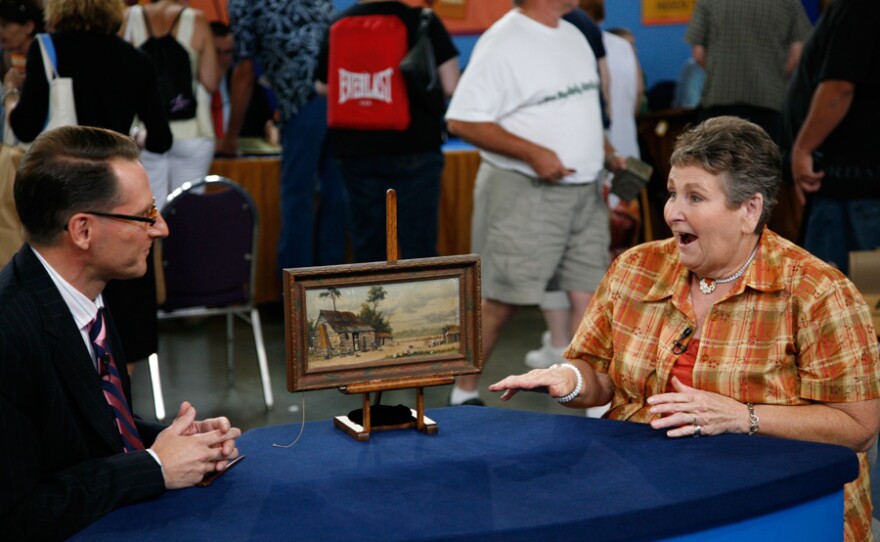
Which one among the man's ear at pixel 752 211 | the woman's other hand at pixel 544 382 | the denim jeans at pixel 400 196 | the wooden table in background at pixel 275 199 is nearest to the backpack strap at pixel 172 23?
the wooden table in background at pixel 275 199

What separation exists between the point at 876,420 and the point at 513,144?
2128 mm

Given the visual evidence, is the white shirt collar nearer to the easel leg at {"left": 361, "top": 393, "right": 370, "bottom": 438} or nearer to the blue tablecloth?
the blue tablecloth

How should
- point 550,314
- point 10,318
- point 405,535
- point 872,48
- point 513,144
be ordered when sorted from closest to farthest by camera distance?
1. point 405,535
2. point 10,318
3. point 872,48
4. point 513,144
5. point 550,314

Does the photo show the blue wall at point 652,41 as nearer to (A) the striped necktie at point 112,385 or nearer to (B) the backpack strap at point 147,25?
(B) the backpack strap at point 147,25

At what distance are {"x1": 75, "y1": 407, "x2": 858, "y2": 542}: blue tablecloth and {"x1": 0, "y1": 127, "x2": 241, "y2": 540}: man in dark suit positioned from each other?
2.2 inches

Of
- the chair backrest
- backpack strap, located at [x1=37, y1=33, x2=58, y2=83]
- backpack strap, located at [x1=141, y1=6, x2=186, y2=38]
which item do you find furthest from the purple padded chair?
backpack strap, located at [x1=141, y1=6, x2=186, y2=38]

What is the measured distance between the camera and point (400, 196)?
479 cm

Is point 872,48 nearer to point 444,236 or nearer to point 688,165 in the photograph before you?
point 688,165

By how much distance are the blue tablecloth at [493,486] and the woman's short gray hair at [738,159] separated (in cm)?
49

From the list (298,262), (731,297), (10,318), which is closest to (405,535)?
(10,318)

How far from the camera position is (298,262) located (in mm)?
5770

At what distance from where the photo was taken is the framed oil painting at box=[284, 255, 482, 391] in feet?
6.27

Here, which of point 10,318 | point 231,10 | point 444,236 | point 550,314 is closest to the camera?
point 10,318

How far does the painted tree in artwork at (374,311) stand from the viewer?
1.96 meters
